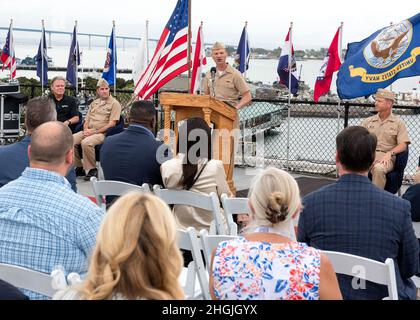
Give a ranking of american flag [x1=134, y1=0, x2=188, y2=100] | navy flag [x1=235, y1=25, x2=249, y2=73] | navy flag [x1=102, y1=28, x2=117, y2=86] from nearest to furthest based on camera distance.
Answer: american flag [x1=134, y1=0, x2=188, y2=100] < navy flag [x1=102, y1=28, x2=117, y2=86] < navy flag [x1=235, y1=25, x2=249, y2=73]

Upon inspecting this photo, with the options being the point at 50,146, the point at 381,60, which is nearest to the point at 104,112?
the point at 381,60

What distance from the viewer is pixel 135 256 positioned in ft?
6.33

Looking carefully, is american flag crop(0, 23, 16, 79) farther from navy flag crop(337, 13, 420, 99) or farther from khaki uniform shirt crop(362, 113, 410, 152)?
khaki uniform shirt crop(362, 113, 410, 152)

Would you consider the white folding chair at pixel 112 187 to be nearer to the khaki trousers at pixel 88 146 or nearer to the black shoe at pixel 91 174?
the khaki trousers at pixel 88 146

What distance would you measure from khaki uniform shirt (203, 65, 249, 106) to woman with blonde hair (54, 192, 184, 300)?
18.4ft

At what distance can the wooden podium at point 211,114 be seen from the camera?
642 centimetres

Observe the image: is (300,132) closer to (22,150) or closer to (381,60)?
(381,60)

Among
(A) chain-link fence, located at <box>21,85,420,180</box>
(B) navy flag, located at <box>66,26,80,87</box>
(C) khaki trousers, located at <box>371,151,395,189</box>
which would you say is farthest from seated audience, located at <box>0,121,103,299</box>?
(B) navy flag, located at <box>66,26,80,87</box>

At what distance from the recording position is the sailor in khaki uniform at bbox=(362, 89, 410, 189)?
672cm

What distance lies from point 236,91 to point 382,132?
5.92 ft

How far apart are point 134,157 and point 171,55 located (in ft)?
7.92

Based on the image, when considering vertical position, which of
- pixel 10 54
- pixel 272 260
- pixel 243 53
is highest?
pixel 243 53

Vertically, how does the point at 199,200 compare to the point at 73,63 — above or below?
below
